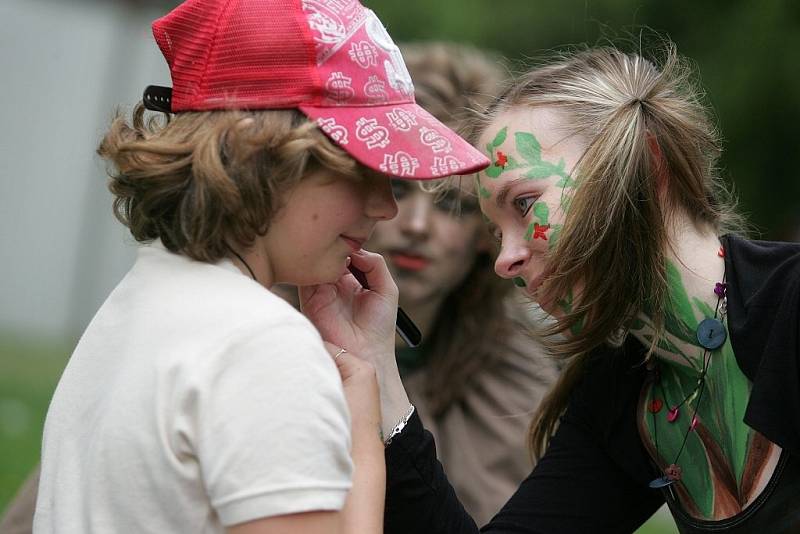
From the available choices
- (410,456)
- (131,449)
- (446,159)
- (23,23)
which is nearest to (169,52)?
(446,159)

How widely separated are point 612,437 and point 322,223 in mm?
1036

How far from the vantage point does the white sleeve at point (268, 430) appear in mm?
1694

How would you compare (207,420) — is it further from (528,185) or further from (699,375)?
(699,375)

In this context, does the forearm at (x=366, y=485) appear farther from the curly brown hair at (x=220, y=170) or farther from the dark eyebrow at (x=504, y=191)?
the dark eyebrow at (x=504, y=191)

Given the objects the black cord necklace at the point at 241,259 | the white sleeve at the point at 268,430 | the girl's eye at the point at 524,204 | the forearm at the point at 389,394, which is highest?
the girl's eye at the point at 524,204

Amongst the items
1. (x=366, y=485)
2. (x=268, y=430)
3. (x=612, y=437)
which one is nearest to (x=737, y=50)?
(x=612, y=437)

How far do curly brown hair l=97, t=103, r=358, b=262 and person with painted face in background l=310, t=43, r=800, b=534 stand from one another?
0.63 metres

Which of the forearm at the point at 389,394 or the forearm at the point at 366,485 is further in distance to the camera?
the forearm at the point at 389,394

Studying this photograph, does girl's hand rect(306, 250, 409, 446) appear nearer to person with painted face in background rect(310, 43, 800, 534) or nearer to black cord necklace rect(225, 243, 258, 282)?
person with painted face in background rect(310, 43, 800, 534)

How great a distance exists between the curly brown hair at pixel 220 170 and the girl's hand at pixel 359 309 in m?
0.50

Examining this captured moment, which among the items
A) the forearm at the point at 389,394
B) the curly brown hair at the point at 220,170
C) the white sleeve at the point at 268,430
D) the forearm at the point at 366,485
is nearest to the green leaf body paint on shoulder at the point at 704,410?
the forearm at the point at 389,394

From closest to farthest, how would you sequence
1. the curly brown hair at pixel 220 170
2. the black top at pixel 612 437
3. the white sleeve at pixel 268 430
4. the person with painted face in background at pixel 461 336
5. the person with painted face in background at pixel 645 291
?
the white sleeve at pixel 268 430 → the curly brown hair at pixel 220 170 → the black top at pixel 612 437 → the person with painted face in background at pixel 645 291 → the person with painted face in background at pixel 461 336

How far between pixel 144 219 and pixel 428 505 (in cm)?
94

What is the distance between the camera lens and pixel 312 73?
6.43ft
